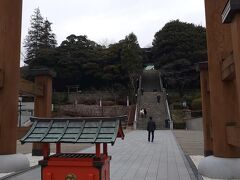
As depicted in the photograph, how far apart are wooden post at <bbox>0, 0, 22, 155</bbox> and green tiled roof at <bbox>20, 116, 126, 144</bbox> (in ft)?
15.5

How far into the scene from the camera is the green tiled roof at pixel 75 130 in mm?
5766

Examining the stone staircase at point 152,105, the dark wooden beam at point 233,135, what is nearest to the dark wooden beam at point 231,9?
the dark wooden beam at point 233,135

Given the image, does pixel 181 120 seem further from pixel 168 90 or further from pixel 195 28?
→ pixel 195 28

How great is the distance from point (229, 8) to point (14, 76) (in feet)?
24.2

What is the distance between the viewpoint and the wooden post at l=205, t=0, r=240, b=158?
29.7 feet

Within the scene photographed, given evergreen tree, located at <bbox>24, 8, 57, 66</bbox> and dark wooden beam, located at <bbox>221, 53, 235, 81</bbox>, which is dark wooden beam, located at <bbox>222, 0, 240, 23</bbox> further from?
evergreen tree, located at <bbox>24, 8, 57, 66</bbox>

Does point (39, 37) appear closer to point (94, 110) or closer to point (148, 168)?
point (94, 110)

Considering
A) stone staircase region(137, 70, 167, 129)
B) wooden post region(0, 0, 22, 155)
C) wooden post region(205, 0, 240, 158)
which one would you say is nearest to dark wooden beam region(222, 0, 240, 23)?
wooden post region(205, 0, 240, 158)

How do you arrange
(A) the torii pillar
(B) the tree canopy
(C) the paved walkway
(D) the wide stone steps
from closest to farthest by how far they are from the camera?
(A) the torii pillar < (C) the paved walkway < (D) the wide stone steps < (B) the tree canopy

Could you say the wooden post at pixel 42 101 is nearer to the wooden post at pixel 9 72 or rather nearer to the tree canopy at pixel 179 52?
the wooden post at pixel 9 72

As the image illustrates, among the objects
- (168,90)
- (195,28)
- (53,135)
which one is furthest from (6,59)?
(195,28)

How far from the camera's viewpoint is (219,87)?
9.20 metres

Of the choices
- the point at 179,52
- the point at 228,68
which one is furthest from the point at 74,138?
the point at 179,52

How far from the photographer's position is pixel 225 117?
9062mm
